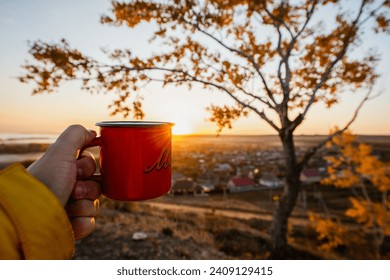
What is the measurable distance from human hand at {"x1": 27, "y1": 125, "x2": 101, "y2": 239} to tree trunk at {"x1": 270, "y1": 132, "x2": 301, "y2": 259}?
4.76 m

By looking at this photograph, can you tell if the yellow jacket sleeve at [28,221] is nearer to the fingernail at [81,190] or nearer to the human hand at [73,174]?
the human hand at [73,174]

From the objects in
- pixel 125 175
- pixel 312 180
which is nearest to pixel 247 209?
pixel 312 180

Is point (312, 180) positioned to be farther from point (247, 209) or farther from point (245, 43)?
point (245, 43)

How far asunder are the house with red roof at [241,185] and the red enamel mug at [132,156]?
3479 cm

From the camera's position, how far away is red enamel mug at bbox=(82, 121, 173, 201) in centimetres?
106

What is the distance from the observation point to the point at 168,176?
121cm

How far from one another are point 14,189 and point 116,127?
41 cm

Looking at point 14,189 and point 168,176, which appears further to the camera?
point 168,176

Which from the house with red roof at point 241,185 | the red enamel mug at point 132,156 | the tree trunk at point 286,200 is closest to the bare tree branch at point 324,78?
the tree trunk at point 286,200

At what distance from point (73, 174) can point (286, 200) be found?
18.6 feet

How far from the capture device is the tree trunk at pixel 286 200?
5.53 metres

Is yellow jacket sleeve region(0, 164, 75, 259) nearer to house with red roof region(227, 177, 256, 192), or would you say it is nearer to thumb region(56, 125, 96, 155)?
thumb region(56, 125, 96, 155)
